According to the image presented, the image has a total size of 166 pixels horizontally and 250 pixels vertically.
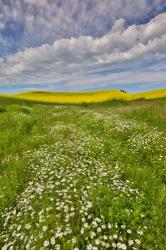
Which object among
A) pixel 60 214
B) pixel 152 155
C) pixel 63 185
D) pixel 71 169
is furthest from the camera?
pixel 152 155

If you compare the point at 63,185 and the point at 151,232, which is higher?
the point at 63,185

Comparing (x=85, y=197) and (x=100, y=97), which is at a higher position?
(x=85, y=197)

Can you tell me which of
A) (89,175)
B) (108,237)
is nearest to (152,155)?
(89,175)

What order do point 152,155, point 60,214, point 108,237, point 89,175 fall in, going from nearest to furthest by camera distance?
1. point 108,237
2. point 60,214
3. point 89,175
4. point 152,155

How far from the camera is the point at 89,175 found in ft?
23.2

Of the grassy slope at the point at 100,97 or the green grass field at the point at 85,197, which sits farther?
the grassy slope at the point at 100,97

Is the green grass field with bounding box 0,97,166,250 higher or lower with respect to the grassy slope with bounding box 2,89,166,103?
higher

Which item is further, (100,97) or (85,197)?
(100,97)

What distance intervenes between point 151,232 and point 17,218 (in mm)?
3044

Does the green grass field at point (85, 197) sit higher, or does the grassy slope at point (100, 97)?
the green grass field at point (85, 197)

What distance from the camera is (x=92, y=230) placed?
4.91 meters

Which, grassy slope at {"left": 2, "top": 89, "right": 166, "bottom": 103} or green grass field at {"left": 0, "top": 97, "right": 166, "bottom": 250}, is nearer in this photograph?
green grass field at {"left": 0, "top": 97, "right": 166, "bottom": 250}

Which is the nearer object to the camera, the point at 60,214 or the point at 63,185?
the point at 60,214

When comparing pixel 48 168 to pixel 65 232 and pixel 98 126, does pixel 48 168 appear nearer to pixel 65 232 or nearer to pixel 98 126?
pixel 65 232
